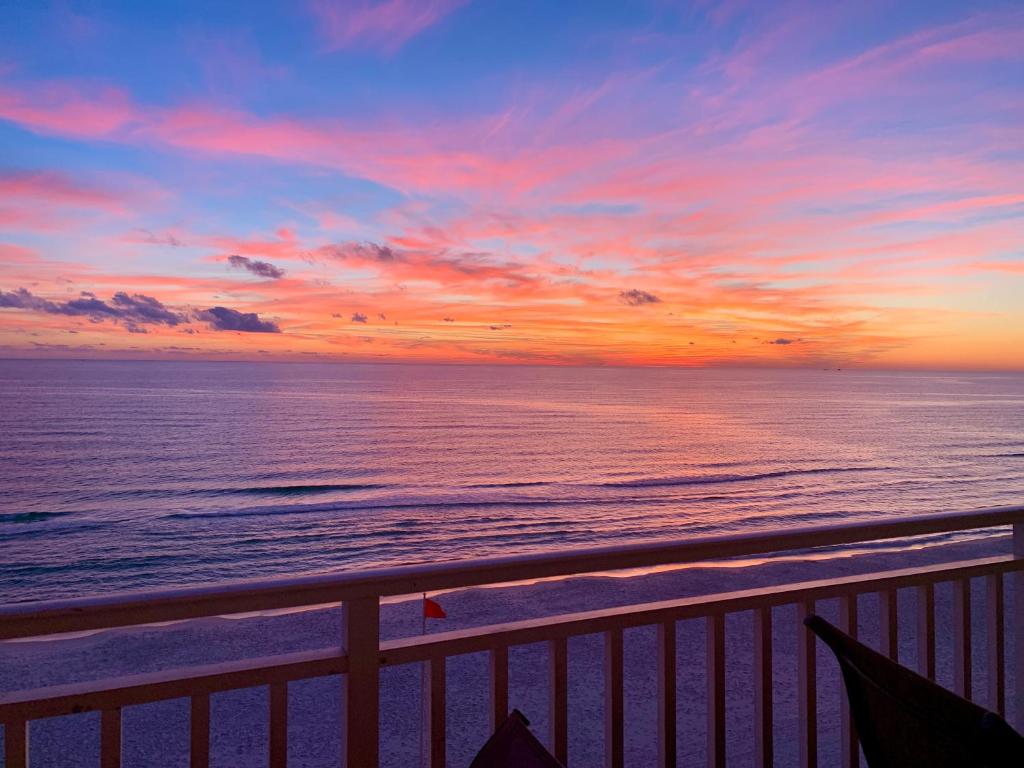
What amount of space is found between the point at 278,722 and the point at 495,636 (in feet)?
1.58

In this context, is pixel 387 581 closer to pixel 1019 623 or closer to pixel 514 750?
pixel 514 750

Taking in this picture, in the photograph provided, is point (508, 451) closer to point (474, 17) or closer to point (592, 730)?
point (474, 17)

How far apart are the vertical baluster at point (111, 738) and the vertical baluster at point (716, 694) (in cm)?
135

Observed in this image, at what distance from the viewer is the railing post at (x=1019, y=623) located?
2355 millimetres

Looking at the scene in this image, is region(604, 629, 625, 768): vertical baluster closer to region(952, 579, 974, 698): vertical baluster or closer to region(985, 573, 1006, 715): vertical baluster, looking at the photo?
region(952, 579, 974, 698): vertical baluster

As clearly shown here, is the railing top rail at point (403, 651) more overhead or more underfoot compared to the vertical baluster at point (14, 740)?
more overhead

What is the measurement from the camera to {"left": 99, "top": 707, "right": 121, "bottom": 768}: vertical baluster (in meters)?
1.35

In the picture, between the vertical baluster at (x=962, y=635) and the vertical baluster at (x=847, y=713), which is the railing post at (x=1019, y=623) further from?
the vertical baluster at (x=847, y=713)

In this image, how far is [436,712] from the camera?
1640 millimetres

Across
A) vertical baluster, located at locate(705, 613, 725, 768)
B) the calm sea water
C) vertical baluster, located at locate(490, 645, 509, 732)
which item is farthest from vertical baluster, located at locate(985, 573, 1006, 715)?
the calm sea water

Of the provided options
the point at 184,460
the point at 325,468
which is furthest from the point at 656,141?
the point at 184,460

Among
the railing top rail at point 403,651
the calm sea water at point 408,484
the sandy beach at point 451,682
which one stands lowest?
the calm sea water at point 408,484

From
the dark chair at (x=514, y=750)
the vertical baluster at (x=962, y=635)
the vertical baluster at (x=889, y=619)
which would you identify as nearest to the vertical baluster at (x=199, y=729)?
the dark chair at (x=514, y=750)

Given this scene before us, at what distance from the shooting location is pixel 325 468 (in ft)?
92.6
